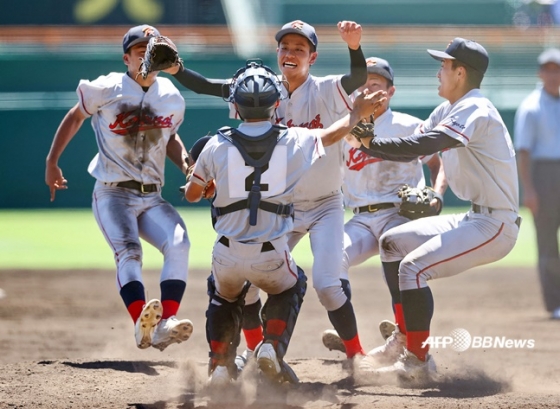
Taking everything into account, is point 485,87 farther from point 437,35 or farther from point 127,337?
point 127,337

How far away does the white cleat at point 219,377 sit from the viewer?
15.0ft

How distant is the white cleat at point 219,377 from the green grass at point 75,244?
5.40 m

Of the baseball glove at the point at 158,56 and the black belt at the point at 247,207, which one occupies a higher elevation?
the baseball glove at the point at 158,56

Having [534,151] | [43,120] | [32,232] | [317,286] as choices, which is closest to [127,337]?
[317,286]

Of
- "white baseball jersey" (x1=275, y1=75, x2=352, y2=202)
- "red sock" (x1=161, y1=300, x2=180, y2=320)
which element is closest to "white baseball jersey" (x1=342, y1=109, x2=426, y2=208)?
"white baseball jersey" (x1=275, y1=75, x2=352, y2=202)

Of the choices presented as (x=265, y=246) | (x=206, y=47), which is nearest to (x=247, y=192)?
(x=265, y=246)

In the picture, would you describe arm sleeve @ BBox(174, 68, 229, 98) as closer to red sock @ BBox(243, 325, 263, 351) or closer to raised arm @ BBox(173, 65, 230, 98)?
raised arm @ BBox(173, 65, 230, 98)

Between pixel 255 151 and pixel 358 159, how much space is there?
1639mm

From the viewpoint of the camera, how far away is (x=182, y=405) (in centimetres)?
439

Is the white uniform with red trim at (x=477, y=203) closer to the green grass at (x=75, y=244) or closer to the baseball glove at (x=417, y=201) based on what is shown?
the baseball glove at (x=417, y=201)

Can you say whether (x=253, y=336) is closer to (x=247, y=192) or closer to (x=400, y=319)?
(x=400, y=319)

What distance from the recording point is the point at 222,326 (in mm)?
4605

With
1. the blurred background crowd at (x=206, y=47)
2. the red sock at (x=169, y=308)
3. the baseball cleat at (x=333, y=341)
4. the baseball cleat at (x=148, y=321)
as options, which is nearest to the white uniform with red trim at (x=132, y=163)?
the red sock at (x=169, y=308)

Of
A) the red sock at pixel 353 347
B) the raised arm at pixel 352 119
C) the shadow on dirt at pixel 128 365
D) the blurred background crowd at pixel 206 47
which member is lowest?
the shadow on dirt at pixel 128 365
